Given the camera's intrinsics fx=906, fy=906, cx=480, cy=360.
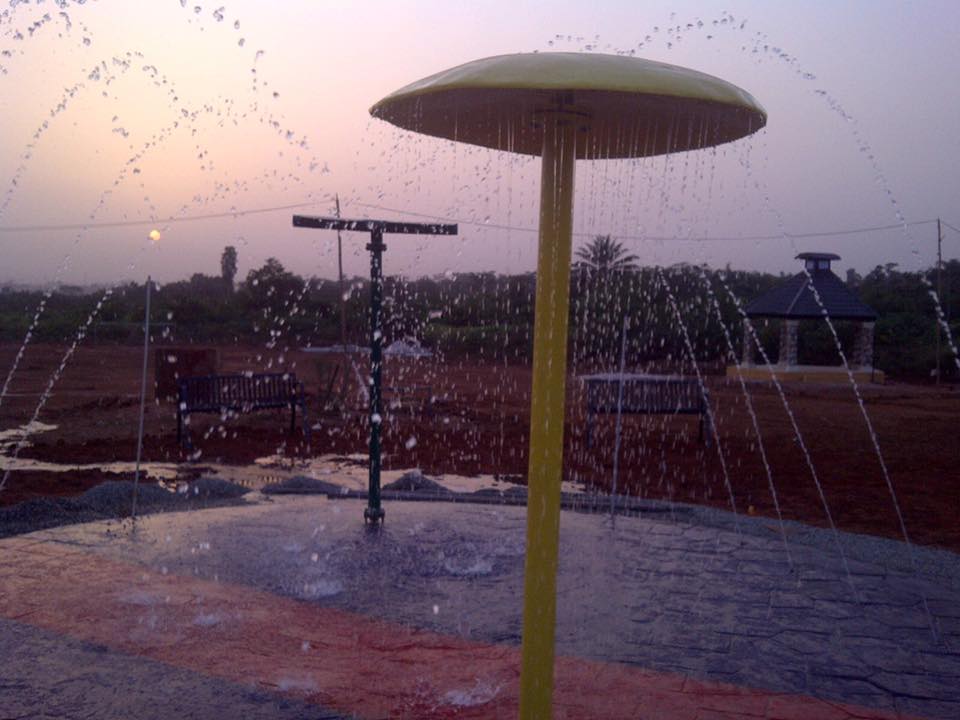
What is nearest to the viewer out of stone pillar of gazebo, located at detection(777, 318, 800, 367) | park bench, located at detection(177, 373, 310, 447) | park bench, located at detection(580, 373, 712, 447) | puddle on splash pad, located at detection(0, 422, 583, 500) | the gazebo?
puddle on splash pad, located at detection(0, 422, 583, 500)

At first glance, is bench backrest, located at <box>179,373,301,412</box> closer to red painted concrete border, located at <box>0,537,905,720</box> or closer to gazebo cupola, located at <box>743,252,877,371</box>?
red painted concrete border, located at <box>0,537,905,720</box>

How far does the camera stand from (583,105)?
10.8 ft

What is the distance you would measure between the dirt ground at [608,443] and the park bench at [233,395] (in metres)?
0.51

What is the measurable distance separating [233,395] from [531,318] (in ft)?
93.9

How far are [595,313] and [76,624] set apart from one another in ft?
120

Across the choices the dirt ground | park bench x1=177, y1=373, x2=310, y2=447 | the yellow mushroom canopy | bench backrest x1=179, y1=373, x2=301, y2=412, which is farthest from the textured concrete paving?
bench backrest x1=179, y1=373, x2=301, y2=412

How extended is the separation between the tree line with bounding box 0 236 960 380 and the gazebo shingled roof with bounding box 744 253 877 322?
4.11 metres

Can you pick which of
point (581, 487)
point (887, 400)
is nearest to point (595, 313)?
point (887, 400)


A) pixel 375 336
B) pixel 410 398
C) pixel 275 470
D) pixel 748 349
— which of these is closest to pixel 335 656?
pixel 375 336

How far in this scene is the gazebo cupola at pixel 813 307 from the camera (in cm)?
2874

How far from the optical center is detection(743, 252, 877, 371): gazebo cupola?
28.7m

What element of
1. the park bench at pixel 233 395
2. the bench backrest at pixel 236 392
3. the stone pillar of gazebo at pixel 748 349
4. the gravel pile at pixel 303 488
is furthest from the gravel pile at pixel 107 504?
the stone pillar of gazebo at pixel 748 349

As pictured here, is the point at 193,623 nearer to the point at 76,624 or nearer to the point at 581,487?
the point at 76,624

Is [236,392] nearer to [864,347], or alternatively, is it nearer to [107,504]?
[107,504]
